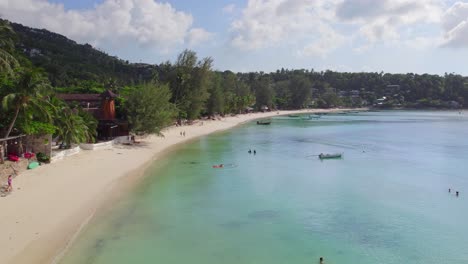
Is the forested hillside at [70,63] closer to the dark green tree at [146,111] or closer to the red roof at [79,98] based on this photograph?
the red roof at [79,98]

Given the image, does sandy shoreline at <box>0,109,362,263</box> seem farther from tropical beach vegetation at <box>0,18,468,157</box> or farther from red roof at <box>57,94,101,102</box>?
red roof at <box>57,94,101,102</box>

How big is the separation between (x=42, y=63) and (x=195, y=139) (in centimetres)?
6729

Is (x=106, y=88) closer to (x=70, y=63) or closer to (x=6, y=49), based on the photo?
(x=6, y=49)

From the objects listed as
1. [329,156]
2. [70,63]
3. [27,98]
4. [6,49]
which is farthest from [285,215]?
[70,63]

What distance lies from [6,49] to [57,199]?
24295 millimetres

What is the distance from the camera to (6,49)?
41594mm

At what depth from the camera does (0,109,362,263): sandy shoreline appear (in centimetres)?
1781

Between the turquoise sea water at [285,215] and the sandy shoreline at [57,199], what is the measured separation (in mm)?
1172

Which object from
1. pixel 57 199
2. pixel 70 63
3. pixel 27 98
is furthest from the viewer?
pixel 70 63

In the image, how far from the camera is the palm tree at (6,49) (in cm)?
3422

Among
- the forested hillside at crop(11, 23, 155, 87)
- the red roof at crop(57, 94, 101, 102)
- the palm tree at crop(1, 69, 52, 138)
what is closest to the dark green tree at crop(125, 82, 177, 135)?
the red roof at crop(57, 94, 101, 102)

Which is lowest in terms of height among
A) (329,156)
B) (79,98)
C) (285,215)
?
(285,215)

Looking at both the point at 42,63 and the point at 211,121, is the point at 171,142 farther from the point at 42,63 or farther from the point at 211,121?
the point at 42,63

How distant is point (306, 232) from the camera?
72.8 feet
